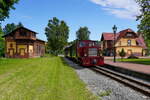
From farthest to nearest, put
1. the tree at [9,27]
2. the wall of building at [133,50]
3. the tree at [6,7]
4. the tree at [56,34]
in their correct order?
the tree at [9,27] < the tree at [56,34] < the wall of building at [133,50] < the tree at [6,7]

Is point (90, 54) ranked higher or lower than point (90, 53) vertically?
lower

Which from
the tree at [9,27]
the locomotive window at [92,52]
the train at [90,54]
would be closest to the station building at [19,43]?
the train at [90,54]

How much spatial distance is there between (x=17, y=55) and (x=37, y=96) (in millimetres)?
49376

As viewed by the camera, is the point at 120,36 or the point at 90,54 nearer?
the point at 90,54

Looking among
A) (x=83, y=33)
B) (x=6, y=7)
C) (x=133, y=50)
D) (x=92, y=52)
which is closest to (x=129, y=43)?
(x=133, y=50)

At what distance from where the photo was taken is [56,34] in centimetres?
8331

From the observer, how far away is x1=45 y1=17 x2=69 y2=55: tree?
266ft

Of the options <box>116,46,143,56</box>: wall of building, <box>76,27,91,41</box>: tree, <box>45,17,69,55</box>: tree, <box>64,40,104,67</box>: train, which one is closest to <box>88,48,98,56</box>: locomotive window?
<box>64,40,104,67</box>: train

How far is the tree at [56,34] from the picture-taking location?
3194 inches

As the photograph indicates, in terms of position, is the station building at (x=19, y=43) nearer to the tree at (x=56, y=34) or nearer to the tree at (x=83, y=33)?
the tree at (x=56, y=34)

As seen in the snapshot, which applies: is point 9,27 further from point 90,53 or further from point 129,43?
point 90,53

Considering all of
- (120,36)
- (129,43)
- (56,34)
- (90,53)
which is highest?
(56,34)

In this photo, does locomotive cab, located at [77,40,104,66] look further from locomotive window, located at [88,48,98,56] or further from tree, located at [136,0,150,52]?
tree, located at [136,0,150,52]

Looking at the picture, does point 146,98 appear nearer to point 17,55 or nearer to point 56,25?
point 17,55
